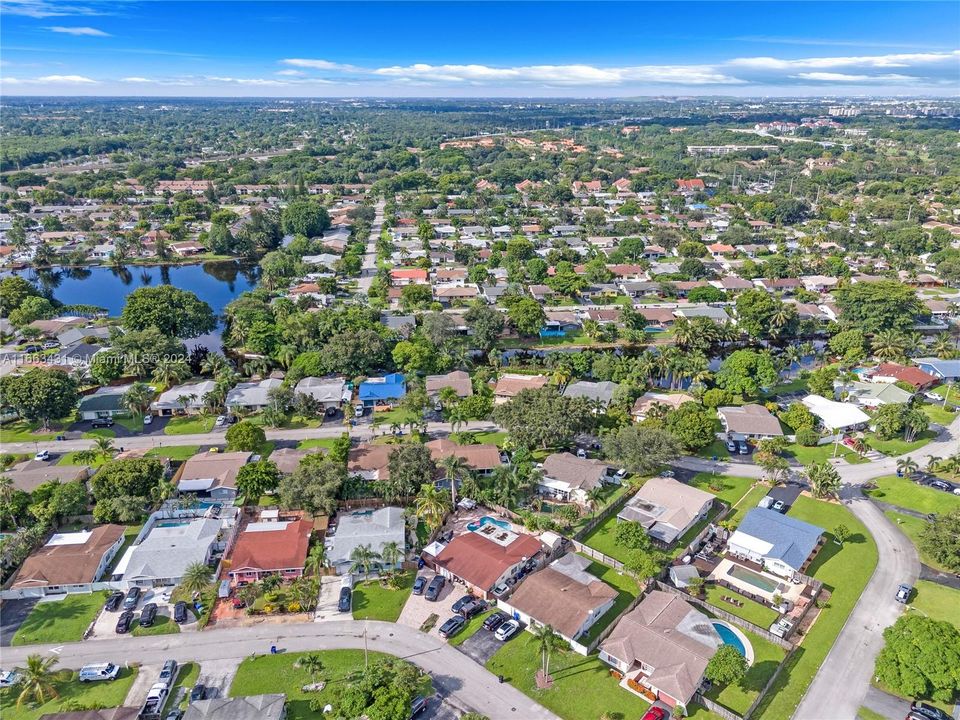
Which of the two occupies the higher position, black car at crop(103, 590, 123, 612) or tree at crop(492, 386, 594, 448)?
tree at crop(492, 386, 594, 448)

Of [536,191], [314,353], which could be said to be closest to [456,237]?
[536,191]

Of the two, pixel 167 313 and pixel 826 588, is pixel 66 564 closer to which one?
pixel 167 313

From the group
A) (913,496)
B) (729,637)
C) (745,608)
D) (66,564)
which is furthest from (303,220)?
(729,637)

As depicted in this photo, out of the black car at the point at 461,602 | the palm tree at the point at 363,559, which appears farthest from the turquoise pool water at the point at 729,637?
the palm tree at the point at 363,559

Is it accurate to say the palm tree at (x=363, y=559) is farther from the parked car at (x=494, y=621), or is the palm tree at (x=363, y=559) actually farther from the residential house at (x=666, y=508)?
the residential house at (x=666, y=508)

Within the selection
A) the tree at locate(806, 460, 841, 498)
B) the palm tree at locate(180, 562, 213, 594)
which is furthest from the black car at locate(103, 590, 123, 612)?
the tree at locate(806, 460, 841, 498)

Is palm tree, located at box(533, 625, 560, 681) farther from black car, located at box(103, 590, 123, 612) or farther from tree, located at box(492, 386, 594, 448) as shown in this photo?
black car, located at box(103, 590, 123, 612)

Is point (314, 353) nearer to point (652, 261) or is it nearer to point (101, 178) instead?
point (652, 261)
